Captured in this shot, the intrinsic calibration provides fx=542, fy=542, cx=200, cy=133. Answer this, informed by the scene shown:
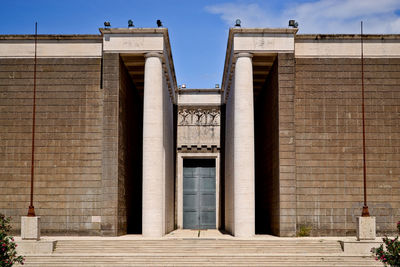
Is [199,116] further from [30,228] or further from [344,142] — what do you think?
[30,228]

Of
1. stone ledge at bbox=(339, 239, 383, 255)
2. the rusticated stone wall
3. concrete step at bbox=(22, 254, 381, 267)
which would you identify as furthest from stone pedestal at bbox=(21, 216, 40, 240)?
stone ledge at bbox=(339, 239, 383, 255)

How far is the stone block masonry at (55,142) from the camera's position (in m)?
26.2

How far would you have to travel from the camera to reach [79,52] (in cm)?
2731

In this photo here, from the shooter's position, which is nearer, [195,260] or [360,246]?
[195,260]

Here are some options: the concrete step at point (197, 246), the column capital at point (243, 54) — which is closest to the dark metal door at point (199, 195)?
the column capital at point (243, 54)

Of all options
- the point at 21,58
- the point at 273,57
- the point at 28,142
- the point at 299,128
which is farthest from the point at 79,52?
the point at 299,128

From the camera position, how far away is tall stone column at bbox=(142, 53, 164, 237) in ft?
84.9

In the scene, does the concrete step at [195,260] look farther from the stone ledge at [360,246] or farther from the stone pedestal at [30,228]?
the stone pedestal at [30,228]

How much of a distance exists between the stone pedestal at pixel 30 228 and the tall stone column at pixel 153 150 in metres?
5.12

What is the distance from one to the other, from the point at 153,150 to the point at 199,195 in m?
11.3

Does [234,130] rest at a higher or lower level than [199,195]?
higher

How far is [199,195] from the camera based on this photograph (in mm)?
36812

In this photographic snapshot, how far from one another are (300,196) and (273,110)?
4.85 m

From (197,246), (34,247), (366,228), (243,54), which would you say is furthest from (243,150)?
(34,247)
